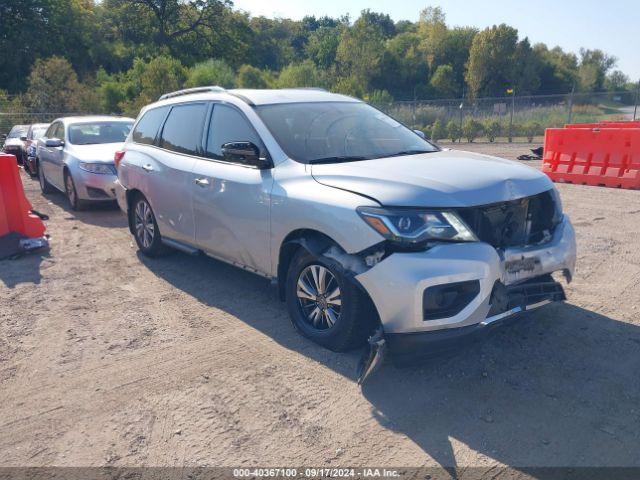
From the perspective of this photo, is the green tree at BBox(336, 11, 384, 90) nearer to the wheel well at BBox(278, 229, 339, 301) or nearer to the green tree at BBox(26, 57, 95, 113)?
the green tree at BBox(26, 57, 95, 113)

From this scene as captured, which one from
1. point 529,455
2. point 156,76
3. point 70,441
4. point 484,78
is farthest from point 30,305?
point 484,78

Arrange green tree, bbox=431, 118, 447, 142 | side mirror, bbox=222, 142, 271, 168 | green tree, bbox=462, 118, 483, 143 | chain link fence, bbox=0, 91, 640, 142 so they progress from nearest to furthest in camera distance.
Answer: side mirror, bbox=222, 142, 271, 168
chain link fence, bbox=0, 91, 640, 142
green tree, bbox=462, 118, 483, 143
green tree, bbox=431, 118, 447, 142

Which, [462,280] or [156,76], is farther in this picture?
[156,76]

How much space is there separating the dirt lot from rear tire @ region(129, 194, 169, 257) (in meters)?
0.97

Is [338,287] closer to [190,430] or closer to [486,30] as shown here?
[190,430]

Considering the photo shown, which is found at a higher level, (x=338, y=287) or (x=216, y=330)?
(x=338, y=287)

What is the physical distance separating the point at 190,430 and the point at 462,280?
1.87m

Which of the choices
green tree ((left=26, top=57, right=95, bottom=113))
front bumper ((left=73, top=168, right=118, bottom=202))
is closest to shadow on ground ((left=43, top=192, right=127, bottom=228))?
front bumper ((left=73, top=168, right=118, bottom=202))

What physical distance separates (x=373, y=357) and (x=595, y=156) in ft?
32.3

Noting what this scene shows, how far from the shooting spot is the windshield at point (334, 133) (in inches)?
183

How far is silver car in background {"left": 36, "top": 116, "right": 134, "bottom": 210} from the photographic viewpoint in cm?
A: 969

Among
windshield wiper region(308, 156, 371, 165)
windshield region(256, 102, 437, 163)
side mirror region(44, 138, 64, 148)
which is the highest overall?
windshield region(256, 102, 437, 163)

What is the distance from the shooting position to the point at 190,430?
3.30 meters

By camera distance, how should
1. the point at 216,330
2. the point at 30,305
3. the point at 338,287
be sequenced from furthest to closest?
the point at 30,305, the point at 216,330, the point at 338,287
